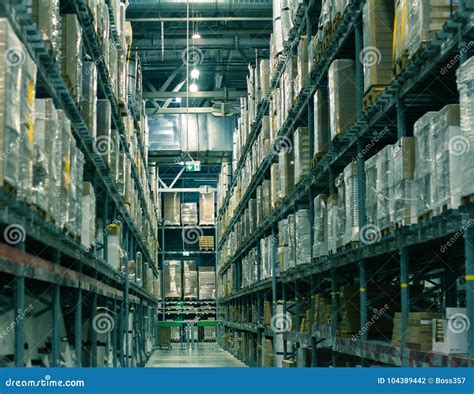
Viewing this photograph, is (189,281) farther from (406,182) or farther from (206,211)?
(406,182)

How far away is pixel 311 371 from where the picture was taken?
17.1 feet

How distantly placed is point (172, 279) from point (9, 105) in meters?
22.7

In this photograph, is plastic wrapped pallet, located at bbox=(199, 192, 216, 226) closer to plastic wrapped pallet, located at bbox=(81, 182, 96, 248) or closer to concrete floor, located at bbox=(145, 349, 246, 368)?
concrete floor, located at bbox=(145, 349, 246, 368)

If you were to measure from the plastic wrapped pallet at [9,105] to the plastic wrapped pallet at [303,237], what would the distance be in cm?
560

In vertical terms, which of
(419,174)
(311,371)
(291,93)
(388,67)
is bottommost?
(311,371)

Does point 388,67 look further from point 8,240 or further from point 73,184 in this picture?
point 8,240

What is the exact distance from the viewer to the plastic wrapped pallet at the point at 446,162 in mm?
4719

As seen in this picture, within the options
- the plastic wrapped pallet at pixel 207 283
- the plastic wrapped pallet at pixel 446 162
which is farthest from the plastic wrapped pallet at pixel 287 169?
the plastic wrapped pallet at pixel 207 283

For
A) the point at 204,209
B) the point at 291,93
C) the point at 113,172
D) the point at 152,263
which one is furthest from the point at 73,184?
the point at 204,209

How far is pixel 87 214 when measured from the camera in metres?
7.80

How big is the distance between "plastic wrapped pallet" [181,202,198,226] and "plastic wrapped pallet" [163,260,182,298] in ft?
5.50

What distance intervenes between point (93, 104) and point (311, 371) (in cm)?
404

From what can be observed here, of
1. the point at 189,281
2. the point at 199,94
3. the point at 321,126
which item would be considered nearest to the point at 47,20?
the point at 321,126

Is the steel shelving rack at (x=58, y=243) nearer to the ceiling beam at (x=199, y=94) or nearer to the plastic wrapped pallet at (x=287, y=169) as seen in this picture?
the plastic wrapped pallet at (x=287, y=169)
